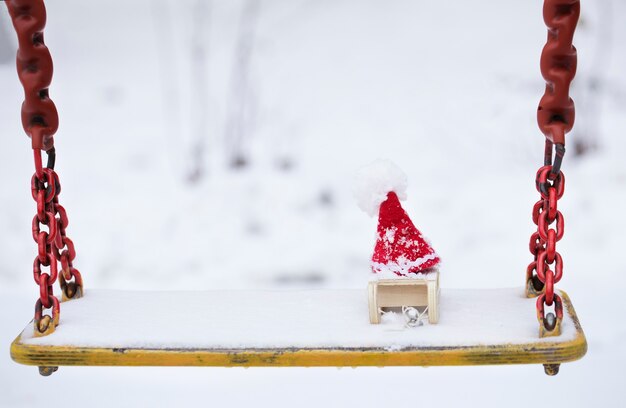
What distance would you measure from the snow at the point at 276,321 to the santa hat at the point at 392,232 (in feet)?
0.32

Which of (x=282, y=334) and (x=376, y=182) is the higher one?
(x=376, y=182)

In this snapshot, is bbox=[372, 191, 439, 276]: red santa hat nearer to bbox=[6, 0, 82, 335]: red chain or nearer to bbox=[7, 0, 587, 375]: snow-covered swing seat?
bbox=[7, 0, 587, 375]: snow-covered swing seat

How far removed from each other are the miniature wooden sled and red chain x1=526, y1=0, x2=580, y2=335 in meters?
0.16

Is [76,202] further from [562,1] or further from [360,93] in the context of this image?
[562,1]

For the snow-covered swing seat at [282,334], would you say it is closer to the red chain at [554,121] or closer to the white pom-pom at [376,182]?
the red chain at [554,121]

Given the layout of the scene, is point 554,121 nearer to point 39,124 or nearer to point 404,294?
point 404,294

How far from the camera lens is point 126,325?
4.97ft

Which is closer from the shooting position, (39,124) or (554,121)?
(554,121)

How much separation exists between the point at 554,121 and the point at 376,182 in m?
0.29

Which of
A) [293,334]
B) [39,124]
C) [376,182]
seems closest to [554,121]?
[376,182]

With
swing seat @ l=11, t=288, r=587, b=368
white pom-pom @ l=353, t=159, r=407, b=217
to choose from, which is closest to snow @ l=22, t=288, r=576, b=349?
swing seat @ l=11, t=288, r=587, b=368

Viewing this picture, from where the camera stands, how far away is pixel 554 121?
139 cm

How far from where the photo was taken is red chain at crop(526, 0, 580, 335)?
4.45ft

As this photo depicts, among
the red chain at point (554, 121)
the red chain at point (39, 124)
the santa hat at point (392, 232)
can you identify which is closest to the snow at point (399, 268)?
the santa hat at point (392, 232)
